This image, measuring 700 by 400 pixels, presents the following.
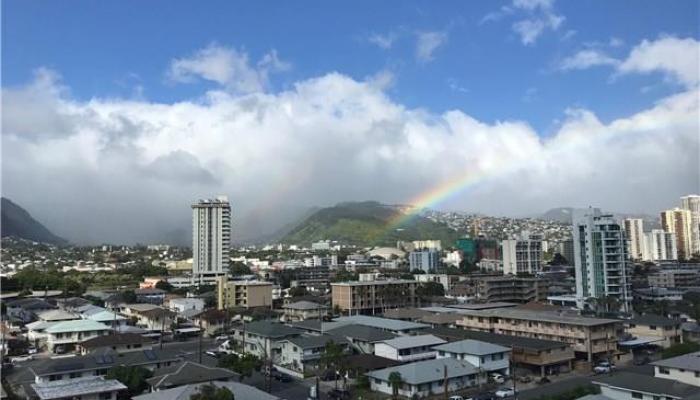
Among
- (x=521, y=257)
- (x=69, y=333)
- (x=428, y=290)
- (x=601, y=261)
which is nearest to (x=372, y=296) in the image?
(x=428, y=290)

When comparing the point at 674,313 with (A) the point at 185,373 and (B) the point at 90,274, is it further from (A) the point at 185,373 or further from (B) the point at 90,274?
(B) the point at 90,274

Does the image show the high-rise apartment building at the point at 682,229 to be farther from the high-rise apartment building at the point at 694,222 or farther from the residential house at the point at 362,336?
the residential house at the point at 362,336

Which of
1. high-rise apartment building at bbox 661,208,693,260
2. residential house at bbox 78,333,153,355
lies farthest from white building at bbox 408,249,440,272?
residential house at bbox 78,333,153,355

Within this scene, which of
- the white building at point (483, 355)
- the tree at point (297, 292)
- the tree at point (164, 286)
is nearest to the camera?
the white building at point (483, 355)

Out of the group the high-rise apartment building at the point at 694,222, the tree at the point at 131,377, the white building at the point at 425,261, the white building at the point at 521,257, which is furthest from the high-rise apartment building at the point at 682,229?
the tree at the point at 131,377

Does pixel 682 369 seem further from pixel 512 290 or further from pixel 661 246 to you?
pixel 661 246

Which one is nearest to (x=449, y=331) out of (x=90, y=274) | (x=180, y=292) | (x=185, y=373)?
(x=185, y=373)
